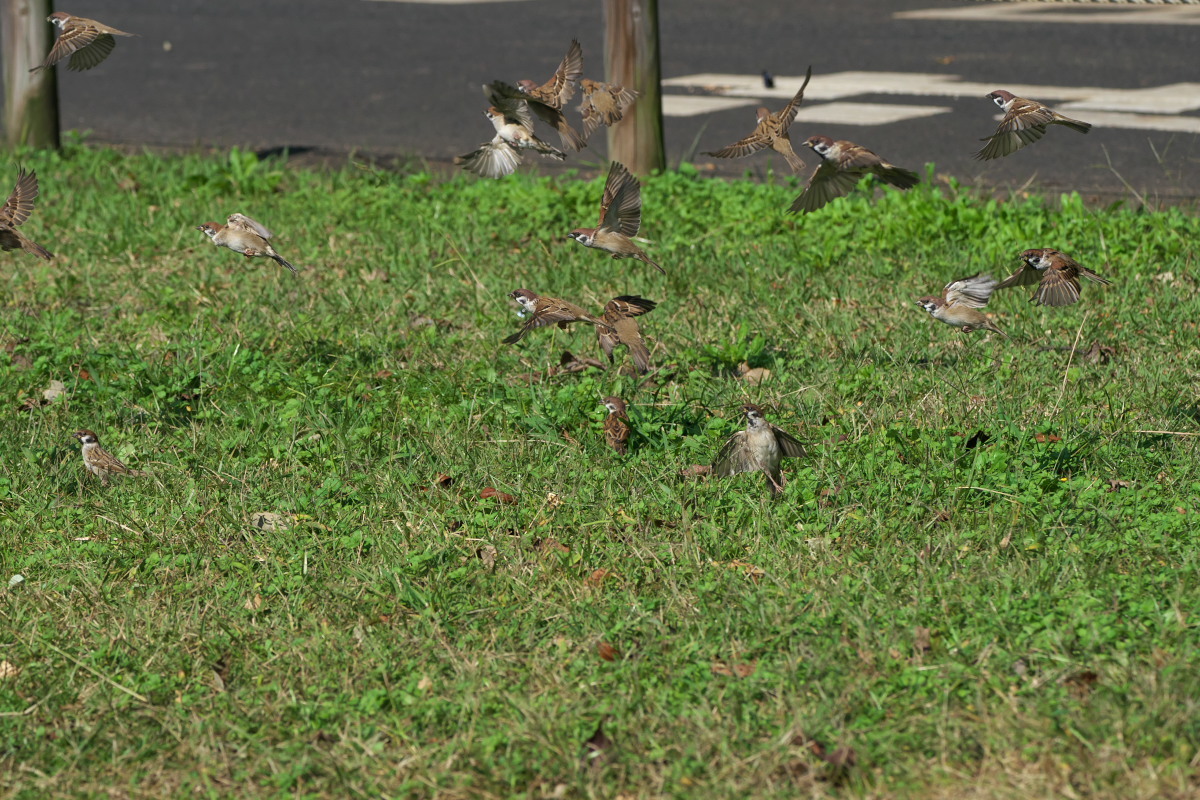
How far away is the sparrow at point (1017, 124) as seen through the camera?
179 inches

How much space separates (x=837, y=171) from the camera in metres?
4.82

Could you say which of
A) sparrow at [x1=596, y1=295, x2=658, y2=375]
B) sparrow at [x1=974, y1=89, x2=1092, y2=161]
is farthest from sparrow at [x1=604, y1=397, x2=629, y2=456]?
sparrow at [x1=974, y1=89, x2=1092, y2=161]

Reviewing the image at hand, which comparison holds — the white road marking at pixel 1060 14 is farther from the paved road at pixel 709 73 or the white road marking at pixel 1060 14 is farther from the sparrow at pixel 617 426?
the sparrow at pixel 617 426

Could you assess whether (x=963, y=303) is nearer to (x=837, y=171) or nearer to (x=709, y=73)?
(x=837, y=171)

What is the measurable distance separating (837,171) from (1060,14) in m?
13.6

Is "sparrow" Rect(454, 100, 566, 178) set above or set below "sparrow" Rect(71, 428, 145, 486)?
above

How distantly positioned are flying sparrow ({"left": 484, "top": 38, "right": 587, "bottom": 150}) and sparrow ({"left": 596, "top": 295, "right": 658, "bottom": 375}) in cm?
56

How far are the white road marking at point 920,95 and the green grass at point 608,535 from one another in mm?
3891

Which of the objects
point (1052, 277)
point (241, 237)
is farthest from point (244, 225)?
point (1052, 277)

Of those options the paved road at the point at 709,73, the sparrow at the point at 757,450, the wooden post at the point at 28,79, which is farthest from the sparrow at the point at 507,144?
the wooden post at the point at 28,79

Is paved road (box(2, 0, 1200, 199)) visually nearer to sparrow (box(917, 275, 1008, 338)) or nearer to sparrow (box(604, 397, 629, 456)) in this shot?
sparrow (box(917, 275, 1008, 338))

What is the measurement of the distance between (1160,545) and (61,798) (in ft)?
9.46

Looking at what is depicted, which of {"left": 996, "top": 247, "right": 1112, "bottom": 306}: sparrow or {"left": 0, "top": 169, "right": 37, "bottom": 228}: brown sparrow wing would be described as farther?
{"left": 0, "top": 169, "right": 37, "bottom": 228}: brown sparrow wing

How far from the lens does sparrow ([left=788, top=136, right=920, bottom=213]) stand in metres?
4.61
